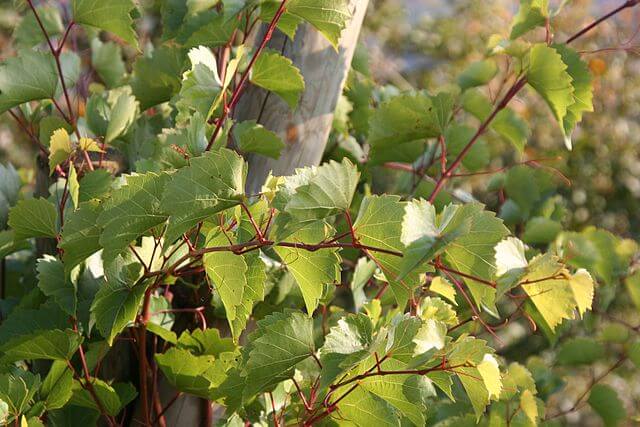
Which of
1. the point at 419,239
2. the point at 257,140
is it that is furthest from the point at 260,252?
the point at 419,239

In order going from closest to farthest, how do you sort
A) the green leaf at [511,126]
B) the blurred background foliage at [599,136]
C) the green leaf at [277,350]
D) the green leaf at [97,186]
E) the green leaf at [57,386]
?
1. the green leaf at [277,350]
2. the green leaf at [57,386]
3. the green leaf at [97,186]
4. the green leaf at [511,126]
5. the blurred background foliage at [599,136]

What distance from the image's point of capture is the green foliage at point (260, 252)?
0.85 metres

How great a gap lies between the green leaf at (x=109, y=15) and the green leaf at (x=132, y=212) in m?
0.39

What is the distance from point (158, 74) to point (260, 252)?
41 centimetres

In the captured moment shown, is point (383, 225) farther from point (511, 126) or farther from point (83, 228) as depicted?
point (511, 126)

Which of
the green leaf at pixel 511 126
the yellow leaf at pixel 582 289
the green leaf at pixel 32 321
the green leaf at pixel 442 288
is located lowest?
the green leaf at pixel 32 321

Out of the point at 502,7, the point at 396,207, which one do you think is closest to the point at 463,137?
the point at 396,207

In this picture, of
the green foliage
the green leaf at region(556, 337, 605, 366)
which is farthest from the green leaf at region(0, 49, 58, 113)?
the green leaf at region(556, 337, 605, 366)

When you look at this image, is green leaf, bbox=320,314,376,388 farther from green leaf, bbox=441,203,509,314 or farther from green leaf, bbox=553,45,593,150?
green leaf, bbox=553,45,593,150

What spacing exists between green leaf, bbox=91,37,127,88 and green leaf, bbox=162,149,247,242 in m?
0.85

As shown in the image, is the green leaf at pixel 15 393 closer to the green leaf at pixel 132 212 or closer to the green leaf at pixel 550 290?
the green leaf at pixel 132 212

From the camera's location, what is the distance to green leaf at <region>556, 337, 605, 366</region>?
1636 millimetres

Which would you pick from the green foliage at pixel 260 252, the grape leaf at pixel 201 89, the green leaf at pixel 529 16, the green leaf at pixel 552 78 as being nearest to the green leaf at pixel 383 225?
the green foliage at pixel 260 252

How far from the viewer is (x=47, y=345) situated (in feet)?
3.35
